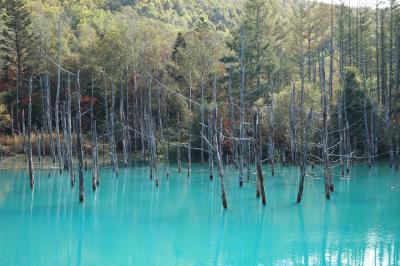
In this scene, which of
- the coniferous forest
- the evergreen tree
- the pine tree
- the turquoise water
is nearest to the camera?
the turquoise water

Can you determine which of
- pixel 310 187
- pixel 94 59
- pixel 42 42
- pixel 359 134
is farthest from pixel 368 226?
pixel 42 42

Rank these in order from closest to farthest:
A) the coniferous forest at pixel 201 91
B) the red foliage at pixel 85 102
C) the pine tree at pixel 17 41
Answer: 1. the coniferous forest at pixel 201 91
2. the pine tree at pixel 17 41
3. the red foliage at pixel 85 102

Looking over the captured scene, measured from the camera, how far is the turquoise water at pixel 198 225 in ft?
39.2

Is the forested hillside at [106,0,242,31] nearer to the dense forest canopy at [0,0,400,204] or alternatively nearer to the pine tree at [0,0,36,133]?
the dense forest canopy at [0,0,400,204]

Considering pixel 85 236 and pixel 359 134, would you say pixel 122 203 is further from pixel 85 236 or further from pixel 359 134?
pixel 359 134

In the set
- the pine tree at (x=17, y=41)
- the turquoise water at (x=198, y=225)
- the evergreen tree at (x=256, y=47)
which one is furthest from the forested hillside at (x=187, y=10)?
the turquoise water at (x=198, y=225)

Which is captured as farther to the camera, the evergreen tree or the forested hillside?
the forested hillside

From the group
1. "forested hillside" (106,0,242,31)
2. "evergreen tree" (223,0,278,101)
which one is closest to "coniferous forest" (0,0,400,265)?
"evergreen tree" (223,0,278,101)

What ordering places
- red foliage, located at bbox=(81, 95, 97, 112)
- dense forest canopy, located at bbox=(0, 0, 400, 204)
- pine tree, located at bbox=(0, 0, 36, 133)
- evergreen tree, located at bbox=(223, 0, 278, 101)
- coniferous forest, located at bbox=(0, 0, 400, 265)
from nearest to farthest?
coniferous forest, located at bbox=(0, 0, 400, 265) < dense forest canopy, located at bbox=(0, 0, 400, 204) < evergreen tree, located at bbox=(223, 0, 278, 101) < pine tree, located at bbox=(0, 0, 36, 133) < red foliage, located at bbox=(81, 95, 97, 112)

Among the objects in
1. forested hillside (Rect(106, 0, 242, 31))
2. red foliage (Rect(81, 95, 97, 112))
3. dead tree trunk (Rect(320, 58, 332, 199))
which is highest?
forested hillside (Rect(106, 0, 242, 31))

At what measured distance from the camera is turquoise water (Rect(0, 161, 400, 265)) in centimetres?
1196

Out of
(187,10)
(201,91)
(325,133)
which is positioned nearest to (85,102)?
(201,91)

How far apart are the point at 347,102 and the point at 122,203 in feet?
50.4

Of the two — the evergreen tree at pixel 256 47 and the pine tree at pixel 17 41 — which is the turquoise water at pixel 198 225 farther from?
the pine tree at pixel 17 41
